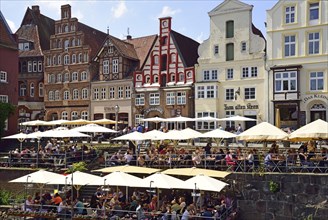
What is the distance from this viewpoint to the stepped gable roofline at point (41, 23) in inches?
2055

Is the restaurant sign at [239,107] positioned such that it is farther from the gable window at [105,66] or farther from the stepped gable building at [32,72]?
the stepped gable building at [32,72]

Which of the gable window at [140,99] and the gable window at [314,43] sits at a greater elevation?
the gable window at [314,43]

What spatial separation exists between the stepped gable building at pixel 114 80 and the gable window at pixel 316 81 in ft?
59.4

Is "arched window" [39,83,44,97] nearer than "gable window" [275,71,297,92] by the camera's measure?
No

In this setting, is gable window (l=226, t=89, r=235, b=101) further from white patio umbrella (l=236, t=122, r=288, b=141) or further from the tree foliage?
the tree foliage

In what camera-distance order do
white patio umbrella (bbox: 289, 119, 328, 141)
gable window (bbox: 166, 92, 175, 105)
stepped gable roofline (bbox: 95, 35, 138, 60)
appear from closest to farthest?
white patio umbrella (bbox: 289, 119, 328, 141) → gable window (bbox: 166, 92, 175, 105) → stepped gable roofline (bbox: 95, 35, 138, 60)

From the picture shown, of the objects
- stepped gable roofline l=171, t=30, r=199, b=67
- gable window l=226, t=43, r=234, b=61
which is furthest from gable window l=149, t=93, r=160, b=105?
gable window l=226, t=43, r=234, b=61

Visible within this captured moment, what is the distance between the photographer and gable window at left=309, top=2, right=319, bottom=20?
3444 cm

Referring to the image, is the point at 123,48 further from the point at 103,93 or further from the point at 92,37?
the point at 92,37

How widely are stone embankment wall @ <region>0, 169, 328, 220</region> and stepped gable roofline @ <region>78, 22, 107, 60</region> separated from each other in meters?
30.3

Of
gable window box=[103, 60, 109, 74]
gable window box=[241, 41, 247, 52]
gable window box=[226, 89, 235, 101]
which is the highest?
gable window box=[241, 41, 247, 52]

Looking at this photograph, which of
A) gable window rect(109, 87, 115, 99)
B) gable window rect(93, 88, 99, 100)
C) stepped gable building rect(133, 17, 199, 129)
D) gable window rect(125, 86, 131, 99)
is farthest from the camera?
gable window rect(93, 88, 99, 100)

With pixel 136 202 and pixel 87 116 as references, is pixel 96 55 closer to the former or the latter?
pixel 87 116

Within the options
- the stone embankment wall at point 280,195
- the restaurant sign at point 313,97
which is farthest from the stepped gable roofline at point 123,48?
the stone embankment wall at point 280,195
